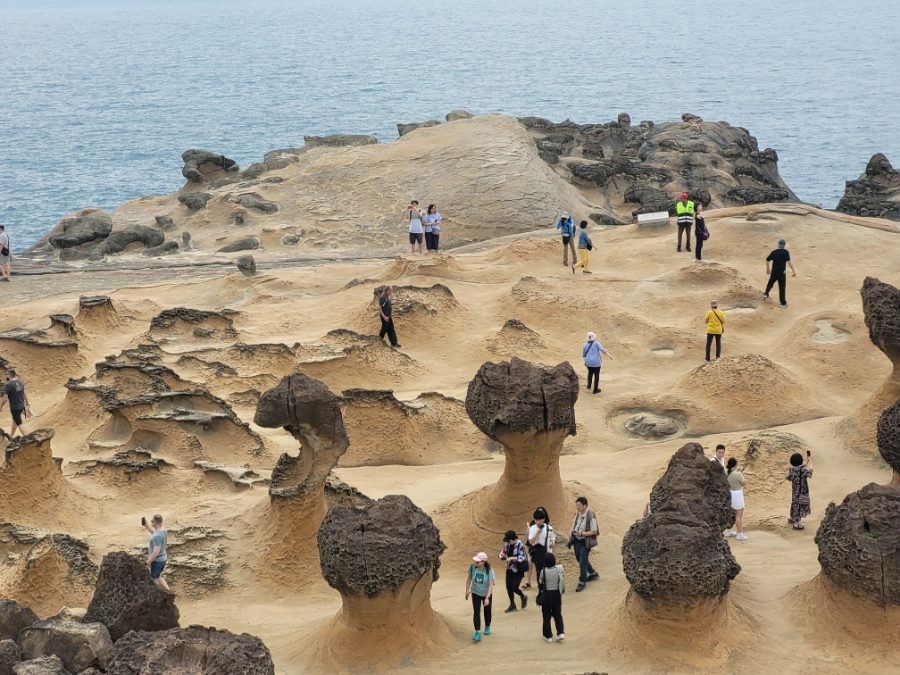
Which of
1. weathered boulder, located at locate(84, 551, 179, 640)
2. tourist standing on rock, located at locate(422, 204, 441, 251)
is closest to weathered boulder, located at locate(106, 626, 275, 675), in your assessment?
weathered boulder, located at locate(84, 551, 179, 640)

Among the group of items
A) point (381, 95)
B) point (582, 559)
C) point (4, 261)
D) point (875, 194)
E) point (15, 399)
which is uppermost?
point (582, 559)

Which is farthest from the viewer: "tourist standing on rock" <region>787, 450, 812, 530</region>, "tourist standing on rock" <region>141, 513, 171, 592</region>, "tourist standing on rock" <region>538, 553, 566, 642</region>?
"tourist standing on rock" <region>787, 450, 812, 530</region>

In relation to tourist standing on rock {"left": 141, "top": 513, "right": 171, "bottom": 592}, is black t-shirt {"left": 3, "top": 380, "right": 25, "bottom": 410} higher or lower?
lower

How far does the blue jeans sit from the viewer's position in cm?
1305


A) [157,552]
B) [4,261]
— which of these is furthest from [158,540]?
[4,261]

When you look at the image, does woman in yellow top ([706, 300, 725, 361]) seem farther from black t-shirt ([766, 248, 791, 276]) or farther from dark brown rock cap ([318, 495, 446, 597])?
dark brown rock cap ([318, 495, 446, 597])

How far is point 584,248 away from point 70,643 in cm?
1759

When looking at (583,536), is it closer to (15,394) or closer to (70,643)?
(70,643)

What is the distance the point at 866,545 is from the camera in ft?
37.1

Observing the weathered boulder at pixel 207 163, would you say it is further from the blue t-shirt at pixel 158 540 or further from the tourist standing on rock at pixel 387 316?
the blue t-shirt at pixel 158 540

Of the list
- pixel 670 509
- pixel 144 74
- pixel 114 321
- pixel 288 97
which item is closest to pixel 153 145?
pixel 288 97

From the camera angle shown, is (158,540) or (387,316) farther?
(387,316)

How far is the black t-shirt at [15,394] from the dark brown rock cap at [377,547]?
932 centimetres

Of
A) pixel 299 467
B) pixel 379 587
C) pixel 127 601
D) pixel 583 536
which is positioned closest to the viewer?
pixel 379 587
